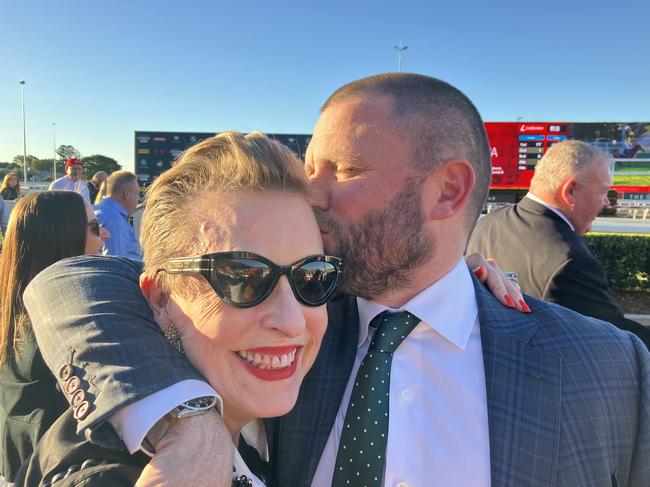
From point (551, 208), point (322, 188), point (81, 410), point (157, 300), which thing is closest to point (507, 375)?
point (322, 188)

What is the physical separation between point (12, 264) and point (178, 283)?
6.04ft

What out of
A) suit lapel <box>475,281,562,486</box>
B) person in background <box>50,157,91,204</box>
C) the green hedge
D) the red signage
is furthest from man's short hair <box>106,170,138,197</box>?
the red signage

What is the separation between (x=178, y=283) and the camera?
1.14 meters

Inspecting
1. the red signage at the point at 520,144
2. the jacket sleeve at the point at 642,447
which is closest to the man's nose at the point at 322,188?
the jacket sleeve at the point at 642,447

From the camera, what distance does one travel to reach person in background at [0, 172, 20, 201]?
9477 mm

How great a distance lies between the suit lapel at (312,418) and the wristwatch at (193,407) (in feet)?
1.62

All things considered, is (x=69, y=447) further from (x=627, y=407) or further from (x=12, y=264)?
(x=12, y=264)

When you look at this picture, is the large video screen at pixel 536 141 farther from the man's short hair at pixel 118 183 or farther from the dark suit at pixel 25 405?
the dark suit at pixel 25 405

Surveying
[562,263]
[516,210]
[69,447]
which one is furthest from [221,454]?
[516,210]

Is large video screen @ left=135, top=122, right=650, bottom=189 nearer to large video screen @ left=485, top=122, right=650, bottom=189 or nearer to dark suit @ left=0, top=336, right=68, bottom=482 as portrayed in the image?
large video screen @ left=485, top=122, right=650, bottom=189

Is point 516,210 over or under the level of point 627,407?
over

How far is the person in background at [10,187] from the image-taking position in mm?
9477

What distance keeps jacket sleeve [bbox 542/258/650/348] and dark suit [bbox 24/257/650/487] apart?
61.3 inches

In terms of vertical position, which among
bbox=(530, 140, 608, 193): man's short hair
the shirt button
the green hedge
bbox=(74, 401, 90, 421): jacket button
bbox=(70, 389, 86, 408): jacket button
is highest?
bbox=(530, 140, 608, 193): man's short hair
